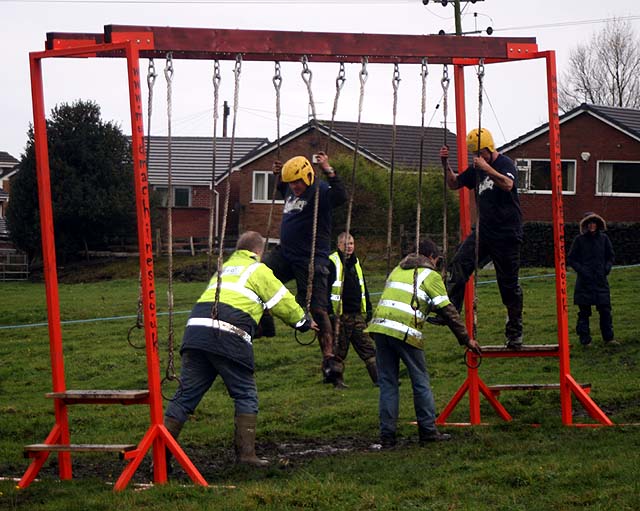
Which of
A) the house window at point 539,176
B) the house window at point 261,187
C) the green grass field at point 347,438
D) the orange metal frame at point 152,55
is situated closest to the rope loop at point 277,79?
the orange metal frame at point 152,55

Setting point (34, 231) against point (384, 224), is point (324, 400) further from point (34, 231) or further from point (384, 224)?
point (34, 231)

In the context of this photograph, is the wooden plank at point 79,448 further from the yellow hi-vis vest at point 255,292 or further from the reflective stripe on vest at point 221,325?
the yellow hi-vis vest at point 255,292

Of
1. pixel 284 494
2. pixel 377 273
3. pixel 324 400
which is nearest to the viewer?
pixel 284 494

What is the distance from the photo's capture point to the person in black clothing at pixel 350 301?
Answer: 14430 millimetres

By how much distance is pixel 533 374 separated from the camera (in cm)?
1523

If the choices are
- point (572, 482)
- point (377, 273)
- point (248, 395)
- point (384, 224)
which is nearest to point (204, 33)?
point (248, 395)

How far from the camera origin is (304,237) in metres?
11.1

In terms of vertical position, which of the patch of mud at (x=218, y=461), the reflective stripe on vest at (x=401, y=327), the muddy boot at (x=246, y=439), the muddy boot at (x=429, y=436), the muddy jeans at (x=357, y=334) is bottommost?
the patch of mud at (x=218, y=461)

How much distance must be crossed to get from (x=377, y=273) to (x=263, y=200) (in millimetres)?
16727

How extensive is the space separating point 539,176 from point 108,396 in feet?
116

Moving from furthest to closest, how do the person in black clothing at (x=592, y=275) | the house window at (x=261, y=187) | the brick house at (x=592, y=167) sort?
the house window at (x=261, y=187) < the brick house at (x=592, y=167) < the person in black clothing at (x=592, y=275)

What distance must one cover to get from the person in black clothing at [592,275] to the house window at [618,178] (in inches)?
1021

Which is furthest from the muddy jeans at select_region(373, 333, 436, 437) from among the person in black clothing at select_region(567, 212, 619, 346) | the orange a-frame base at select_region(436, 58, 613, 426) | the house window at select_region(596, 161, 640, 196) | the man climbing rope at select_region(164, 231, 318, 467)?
the house window at select_region(596, 161, 640, 196)

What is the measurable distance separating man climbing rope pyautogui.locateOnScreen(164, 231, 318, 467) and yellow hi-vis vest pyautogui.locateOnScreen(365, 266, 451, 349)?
1147mm
